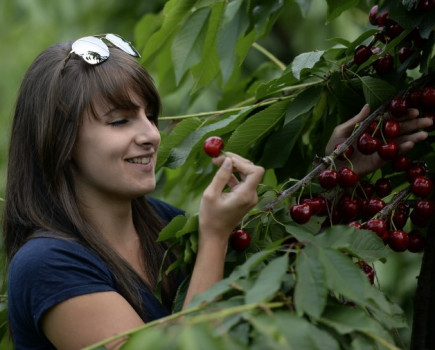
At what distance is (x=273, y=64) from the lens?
2662 millimetres

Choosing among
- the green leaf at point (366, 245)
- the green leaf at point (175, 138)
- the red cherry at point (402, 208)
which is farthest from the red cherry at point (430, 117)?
the green leaf at point (175, 138)

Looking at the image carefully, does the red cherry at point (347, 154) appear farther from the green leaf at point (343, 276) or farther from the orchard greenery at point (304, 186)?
the green leaf at point (343, 276)

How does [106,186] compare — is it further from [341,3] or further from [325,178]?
[341,3]

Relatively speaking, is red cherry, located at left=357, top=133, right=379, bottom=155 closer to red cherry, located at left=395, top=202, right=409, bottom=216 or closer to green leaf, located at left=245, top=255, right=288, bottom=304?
red cherry, located at left=395, top=202, right=409, bottom=216

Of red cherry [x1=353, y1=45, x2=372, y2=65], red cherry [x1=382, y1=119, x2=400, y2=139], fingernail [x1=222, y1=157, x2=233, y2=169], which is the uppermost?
red cherry [x1=353, y1=45, x2=372, y2=65]

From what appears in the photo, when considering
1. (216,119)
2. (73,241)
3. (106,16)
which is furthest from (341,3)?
(106,16)

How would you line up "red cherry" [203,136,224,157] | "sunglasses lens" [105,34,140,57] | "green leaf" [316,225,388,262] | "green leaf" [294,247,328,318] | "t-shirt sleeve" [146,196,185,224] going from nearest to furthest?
1. "green leaf" [294,247,328,318]
2. "green leaf" [316,225,388,262]
3. "red cherry" [203,136,224,157]
4. "sunglasses lens" [105,34,140,57]
5. "t-shirt sleeve" [146,196,185,224]

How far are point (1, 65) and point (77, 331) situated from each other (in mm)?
5766

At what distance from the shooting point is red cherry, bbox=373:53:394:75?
183cm

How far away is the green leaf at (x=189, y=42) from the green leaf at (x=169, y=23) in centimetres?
3

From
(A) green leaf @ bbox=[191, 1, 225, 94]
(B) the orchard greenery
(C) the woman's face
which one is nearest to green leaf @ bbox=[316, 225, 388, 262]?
(B) the orchard greenery

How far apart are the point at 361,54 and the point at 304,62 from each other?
0.51 ft

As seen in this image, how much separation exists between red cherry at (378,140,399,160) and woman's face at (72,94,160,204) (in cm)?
53

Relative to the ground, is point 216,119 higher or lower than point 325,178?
higher
